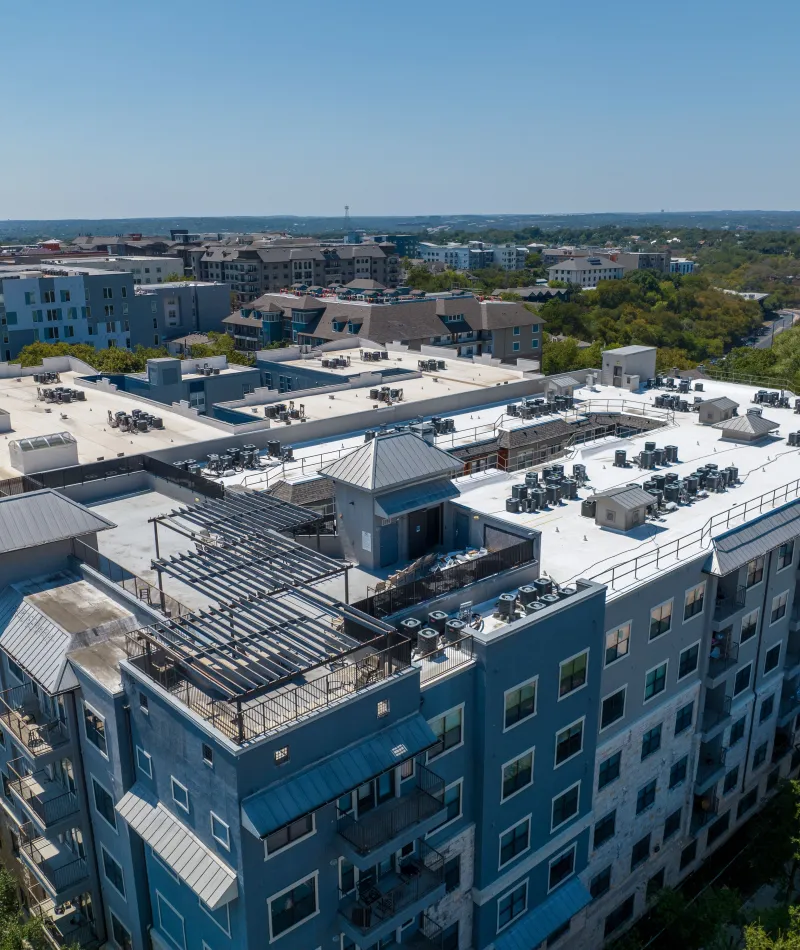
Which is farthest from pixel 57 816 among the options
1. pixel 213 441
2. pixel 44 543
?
pixel 213 441

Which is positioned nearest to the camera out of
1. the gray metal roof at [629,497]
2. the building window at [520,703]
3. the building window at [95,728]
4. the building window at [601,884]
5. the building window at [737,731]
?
the building window at [95,728]

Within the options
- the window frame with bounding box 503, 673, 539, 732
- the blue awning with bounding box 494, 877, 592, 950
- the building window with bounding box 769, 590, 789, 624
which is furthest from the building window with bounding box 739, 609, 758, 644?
the window frame with bounding box 503, 673, 539, 732

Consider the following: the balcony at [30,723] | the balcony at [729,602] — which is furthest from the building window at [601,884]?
the balcony at [30,723]

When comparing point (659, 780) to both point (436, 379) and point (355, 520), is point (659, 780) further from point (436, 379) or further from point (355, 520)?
point (436, 379)

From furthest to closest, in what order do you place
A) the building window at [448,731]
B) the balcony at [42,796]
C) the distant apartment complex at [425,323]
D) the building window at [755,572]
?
1. the distant apartment complex at [425,323]
2. the building window at [755,572]
3. the balcony at [42,796]
4. the building window at [448,731]

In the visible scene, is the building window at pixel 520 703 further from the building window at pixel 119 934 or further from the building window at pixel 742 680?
the building window at pixel 742 680

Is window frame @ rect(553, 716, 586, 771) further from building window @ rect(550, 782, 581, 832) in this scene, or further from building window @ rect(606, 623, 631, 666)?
building window @ rect(606, 623, 631, 666)
